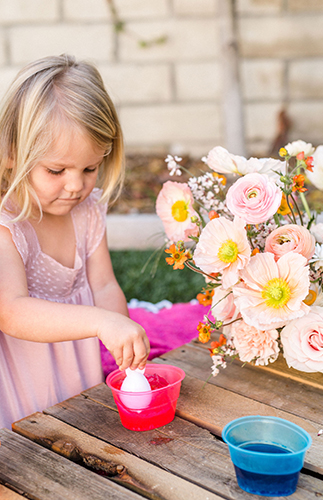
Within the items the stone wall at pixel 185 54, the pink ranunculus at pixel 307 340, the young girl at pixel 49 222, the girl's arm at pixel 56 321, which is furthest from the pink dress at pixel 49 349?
the stone wall at pixel 185 54

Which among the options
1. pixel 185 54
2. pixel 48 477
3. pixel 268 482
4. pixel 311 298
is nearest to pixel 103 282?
pixel 311 298

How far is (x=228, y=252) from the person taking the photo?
1.00m

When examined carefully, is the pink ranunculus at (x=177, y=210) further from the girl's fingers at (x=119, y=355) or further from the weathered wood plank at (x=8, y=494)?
the weathered wood plank at (x=8, y=494)

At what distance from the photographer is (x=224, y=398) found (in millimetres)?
1126

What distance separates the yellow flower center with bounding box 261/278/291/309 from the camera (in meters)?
0.99

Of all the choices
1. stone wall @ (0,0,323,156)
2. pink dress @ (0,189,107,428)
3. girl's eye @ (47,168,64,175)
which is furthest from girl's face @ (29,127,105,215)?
stone wall @ (0,0,323,156)

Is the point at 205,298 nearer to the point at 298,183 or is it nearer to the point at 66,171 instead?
the point at 298,183

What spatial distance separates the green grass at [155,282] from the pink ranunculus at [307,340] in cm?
172

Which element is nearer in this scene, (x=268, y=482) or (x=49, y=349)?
(x=268, y=482)

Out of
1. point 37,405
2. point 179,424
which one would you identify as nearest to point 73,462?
point 179,424

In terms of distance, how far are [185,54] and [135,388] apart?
3.78 metres

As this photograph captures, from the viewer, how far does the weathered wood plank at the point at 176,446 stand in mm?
863

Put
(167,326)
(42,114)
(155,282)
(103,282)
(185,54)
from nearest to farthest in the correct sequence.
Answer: (42,114) < (103,282) < (167,326) < (155,282) < (185,54)

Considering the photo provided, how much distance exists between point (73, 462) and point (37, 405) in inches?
29.5
